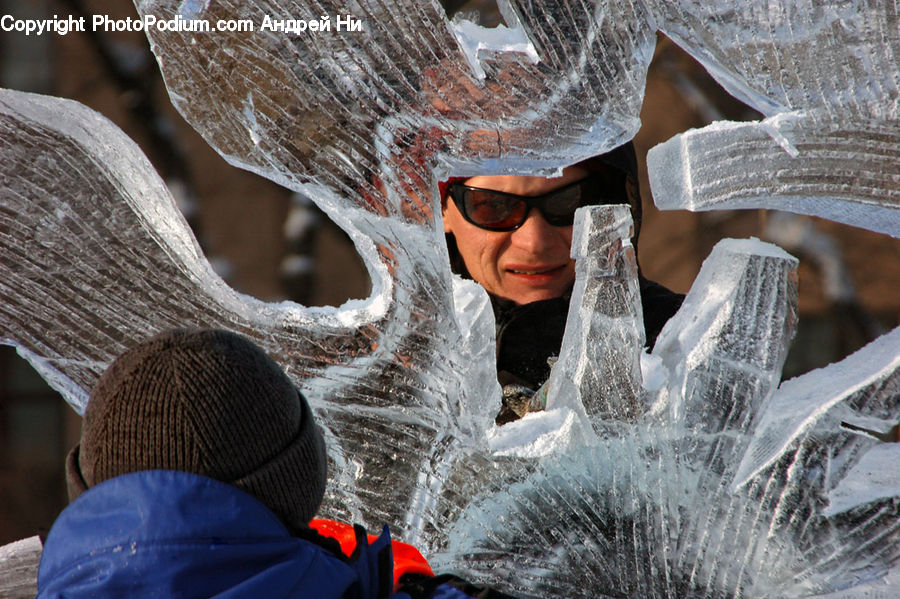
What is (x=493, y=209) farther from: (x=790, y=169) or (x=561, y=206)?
(x=790, y=169)

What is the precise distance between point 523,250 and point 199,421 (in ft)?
2.76

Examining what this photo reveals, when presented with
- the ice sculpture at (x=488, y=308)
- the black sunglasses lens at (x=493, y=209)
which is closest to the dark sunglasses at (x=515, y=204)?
the black sunglasses lens at (x=493, y=209)

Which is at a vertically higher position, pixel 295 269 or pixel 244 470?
pixel 244 470

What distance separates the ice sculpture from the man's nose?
1.42 feet

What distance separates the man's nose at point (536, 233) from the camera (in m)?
1.36

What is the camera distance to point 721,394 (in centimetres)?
87

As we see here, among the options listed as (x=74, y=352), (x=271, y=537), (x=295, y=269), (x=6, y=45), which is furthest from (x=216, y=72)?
(x=6, y=45)

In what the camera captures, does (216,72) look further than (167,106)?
No

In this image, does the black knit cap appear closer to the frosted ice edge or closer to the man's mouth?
the frosted ice edge

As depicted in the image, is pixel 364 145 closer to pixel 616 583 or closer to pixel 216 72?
pixel 216 72

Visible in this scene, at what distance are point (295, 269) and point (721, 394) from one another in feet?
9.33

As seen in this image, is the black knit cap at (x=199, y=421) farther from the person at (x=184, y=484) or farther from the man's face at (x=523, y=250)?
the man's face at (x=523, y=250)

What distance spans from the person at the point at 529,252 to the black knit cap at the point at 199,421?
65 centimetres

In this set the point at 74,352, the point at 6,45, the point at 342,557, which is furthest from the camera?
the point at 6,45
